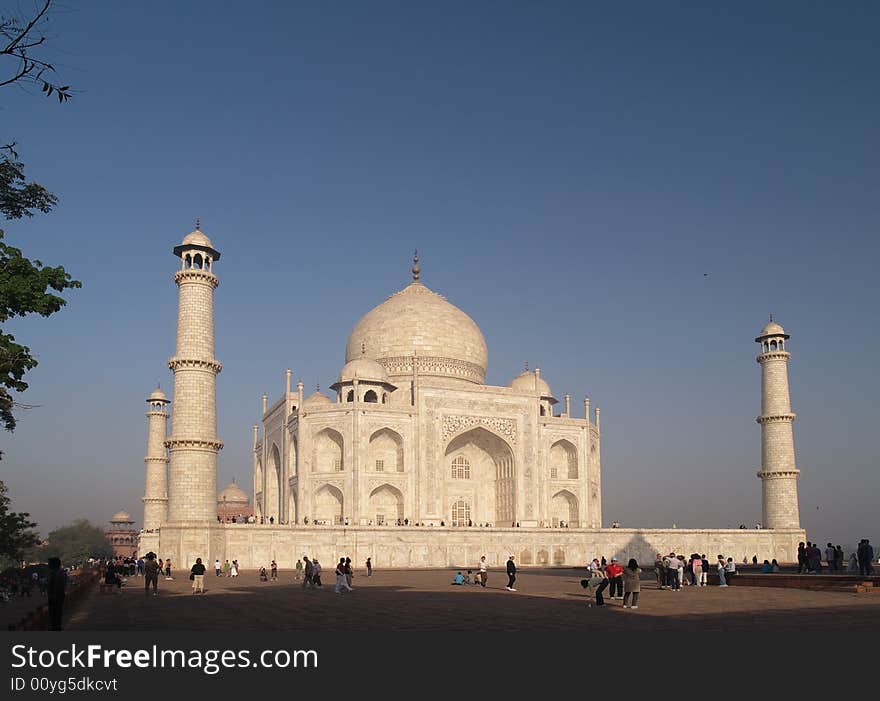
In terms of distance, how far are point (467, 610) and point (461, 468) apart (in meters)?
32.4

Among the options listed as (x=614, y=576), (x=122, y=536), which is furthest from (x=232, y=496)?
(x=614, y=576)

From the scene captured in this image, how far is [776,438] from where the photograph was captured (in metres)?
46.5

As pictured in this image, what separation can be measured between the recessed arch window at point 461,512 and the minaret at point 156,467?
570 inches

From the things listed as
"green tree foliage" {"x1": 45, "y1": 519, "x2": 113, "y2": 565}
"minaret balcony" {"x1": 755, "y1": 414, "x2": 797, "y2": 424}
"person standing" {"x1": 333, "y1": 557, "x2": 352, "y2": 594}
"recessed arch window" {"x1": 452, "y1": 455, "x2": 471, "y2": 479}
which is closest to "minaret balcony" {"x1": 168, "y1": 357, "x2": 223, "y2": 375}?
"person standing" {"x1": 333, "y1": 557, "x2": 352, "y2": 594}

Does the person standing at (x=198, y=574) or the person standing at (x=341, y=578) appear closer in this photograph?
the person standing at (x=198, y=574)

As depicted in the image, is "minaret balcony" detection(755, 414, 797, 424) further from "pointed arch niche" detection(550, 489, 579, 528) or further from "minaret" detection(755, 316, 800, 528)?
"pointed arch niche" detection(550, 489, 579, 528)

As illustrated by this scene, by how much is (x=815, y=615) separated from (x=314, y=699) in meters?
11.1

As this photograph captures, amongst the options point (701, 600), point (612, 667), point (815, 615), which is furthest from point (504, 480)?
point (612, 667)

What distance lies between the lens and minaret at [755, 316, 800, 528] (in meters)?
46.3

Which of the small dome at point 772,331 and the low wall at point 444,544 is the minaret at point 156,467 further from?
the small dome at point 772,331

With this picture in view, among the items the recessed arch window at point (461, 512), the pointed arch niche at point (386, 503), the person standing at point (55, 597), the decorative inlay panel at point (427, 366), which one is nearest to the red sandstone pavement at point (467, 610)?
the person standing at point (55, 597)

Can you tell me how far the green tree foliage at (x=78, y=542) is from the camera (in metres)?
86.8

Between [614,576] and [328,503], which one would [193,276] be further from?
[614,576]

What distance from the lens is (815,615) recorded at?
1577cm
